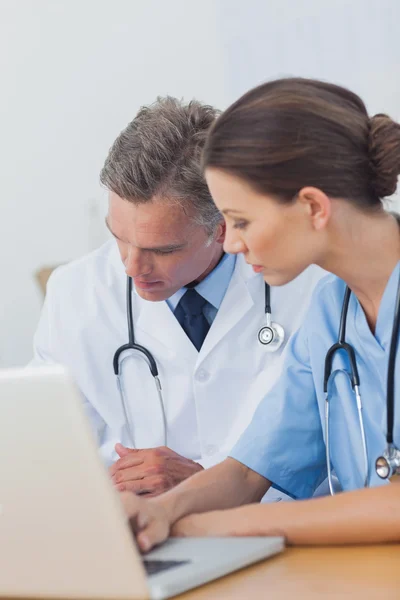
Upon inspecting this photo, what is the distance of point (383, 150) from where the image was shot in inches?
45.9

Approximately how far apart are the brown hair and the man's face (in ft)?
1.29

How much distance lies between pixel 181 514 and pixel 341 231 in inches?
17.3

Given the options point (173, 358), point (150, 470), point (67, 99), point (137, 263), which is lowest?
point (150, 470)

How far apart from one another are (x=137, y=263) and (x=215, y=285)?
23 centimetres

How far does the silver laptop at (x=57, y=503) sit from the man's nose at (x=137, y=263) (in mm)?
834

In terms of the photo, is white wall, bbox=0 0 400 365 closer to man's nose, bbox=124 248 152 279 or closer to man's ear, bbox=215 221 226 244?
man's ear, bbox=215 221 226 244

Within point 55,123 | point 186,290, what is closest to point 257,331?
point 186,290

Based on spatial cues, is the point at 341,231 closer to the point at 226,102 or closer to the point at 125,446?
the point at 125,446

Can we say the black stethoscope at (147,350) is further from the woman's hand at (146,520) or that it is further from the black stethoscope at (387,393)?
the woman's hand at (146,520)

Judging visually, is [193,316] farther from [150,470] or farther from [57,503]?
[57,503]

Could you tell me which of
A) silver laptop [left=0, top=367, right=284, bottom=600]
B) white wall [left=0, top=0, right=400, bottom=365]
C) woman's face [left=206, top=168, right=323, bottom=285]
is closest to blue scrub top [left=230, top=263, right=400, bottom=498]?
woman's face [left=206, top=168, right=323, bottom=285]

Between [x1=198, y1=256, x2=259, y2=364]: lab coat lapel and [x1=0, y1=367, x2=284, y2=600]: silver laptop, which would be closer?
[x1=0, y1=367, x2=284, y2=600]: silver laptop

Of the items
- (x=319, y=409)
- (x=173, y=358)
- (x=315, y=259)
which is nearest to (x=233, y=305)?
(x=173, y=358)

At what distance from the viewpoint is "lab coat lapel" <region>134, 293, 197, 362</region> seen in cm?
173
